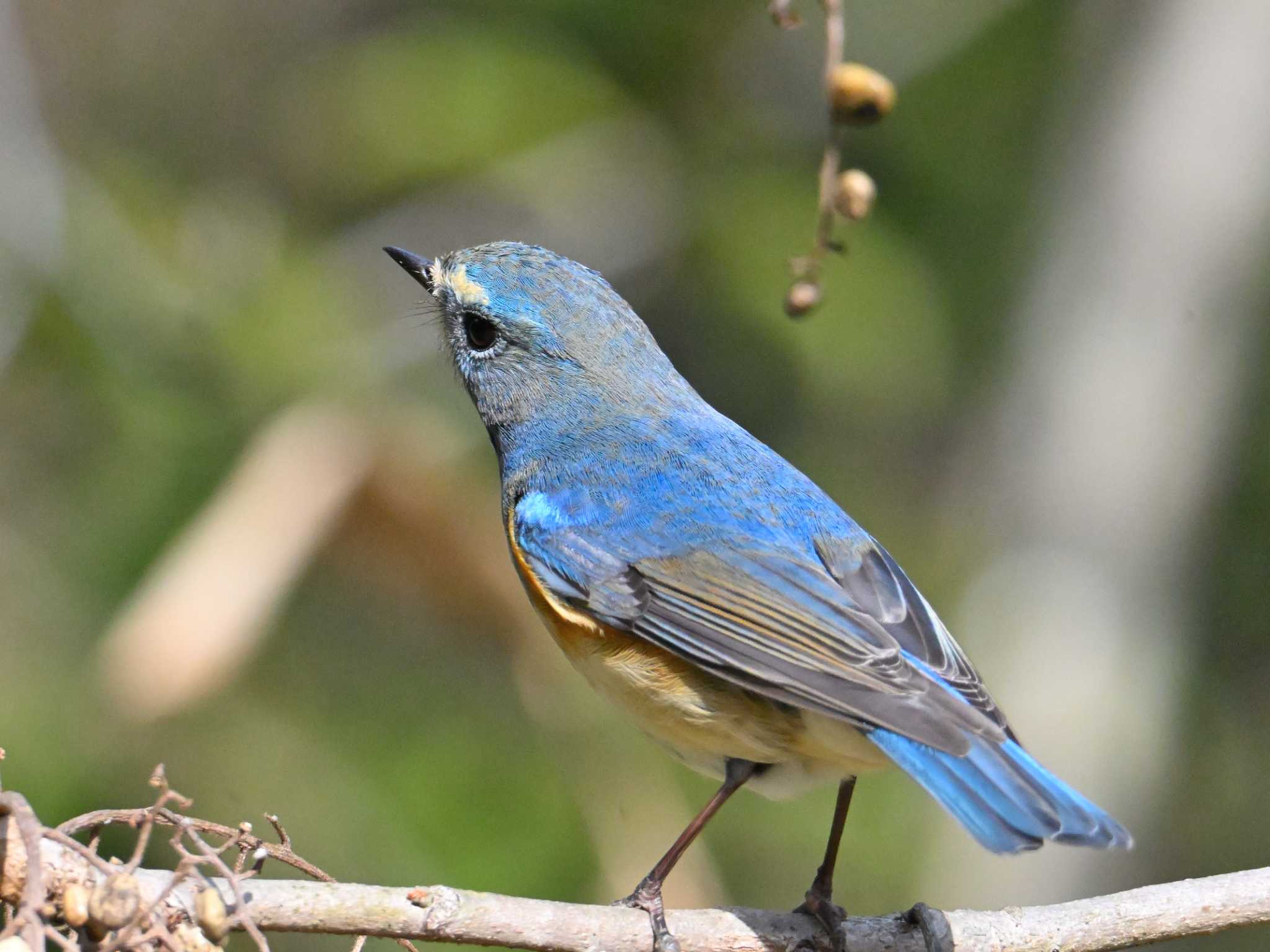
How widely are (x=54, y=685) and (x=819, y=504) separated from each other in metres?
2.93

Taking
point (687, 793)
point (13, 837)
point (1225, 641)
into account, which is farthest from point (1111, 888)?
point (13, 837)

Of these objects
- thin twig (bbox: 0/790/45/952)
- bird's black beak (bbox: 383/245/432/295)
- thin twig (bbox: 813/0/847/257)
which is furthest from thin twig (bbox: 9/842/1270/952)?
bird's black beak (bbox: 383/245/432/295)

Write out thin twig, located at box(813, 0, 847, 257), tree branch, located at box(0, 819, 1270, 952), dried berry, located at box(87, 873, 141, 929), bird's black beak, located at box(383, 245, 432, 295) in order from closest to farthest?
dried berry, located at box(87, 873, 141, 929) → tree branch, located at box(0, 819, 1270, 952) → thin twig, located at box(813, 0, 847, 257) → bird's black beak, located at box(383, 245, 432, 295)

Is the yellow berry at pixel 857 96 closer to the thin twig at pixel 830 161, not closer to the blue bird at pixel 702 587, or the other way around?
the thin twig at pixel 830 161

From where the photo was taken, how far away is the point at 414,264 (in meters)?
4.42

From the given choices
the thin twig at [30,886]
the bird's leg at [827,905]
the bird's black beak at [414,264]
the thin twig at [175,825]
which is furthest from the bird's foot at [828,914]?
the bird's black beak at [414,264]

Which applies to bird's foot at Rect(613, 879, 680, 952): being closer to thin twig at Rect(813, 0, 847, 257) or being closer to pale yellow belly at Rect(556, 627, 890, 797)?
pale yellow belly at Rect(556, 627, 890, 797)

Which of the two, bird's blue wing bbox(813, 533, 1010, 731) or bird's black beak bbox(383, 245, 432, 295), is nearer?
bird's blue wing bbox(813, 533, 1010, 731)

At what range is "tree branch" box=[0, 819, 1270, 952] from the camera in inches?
95.3

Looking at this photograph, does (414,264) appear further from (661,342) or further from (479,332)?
(661,342)

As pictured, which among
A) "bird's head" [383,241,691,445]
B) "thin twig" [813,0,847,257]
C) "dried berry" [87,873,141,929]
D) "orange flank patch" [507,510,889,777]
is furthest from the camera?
"bird's head" [383,241,691,445]

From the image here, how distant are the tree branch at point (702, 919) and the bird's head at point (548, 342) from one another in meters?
1.60

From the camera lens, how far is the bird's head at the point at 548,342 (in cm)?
412

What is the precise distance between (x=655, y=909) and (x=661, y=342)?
17.1 feet
